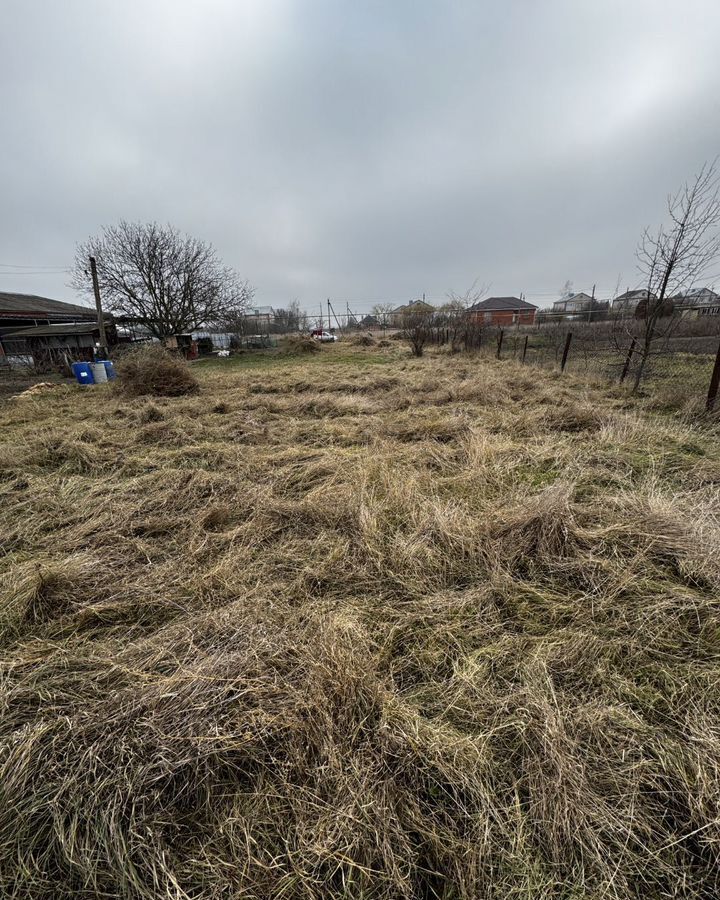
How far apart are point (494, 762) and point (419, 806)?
0.31 meters

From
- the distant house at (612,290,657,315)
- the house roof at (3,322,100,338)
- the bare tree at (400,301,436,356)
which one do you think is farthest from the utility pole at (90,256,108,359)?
the distant house at (612,290,657,315)

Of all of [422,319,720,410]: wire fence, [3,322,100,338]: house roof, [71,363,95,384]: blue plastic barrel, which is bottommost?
[71,363,95,384]: blue plastic barrel

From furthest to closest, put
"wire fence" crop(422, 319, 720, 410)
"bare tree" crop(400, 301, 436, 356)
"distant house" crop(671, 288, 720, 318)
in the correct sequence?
"bare tree" crop(400, 301, 436, 356), "wire fence" crop(422, 319, 720, 410), "distant house" crop(671, 288, 720, 318)

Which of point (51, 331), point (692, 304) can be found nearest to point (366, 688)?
point (692, 304)

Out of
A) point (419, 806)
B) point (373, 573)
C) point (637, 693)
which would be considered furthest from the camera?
point (373, 573)

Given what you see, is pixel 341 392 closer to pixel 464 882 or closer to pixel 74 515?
pixel 74 515

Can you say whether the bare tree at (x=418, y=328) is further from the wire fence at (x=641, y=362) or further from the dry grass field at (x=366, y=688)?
the dry grass field at (x=366, y=688)

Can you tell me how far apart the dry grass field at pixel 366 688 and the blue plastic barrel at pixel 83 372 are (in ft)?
32.9

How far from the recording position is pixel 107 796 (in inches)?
44.6

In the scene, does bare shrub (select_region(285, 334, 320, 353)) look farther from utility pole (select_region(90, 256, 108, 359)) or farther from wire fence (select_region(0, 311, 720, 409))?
utility pole (select_region(90, 256, 108, 359))

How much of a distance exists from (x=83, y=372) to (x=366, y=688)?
534 inches

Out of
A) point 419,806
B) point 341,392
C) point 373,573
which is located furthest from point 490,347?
point 419,806

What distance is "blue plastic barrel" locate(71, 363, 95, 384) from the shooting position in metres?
10.9

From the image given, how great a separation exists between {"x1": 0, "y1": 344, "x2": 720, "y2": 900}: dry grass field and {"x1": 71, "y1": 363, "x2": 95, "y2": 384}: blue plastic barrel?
32.9 ft
